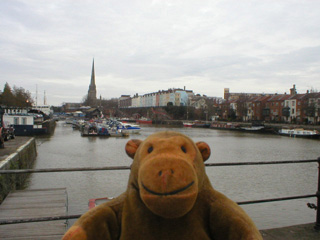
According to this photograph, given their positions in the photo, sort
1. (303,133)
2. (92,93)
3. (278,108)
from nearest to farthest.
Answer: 1. (303,133)
2. (278,108)
3. (92,93)

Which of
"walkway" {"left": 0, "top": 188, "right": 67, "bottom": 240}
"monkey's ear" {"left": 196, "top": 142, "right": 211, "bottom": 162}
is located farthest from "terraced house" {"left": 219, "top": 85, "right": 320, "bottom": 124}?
"monkey's ear" {"left": 196, "top": 142, "right": 211, "bottom": 162}

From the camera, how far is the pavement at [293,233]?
2.98 m

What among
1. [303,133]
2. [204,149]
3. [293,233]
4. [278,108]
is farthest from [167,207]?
[278,108]

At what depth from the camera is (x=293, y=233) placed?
310 centimetres

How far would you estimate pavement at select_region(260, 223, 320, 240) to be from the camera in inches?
117

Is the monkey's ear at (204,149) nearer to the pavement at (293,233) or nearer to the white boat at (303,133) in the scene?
the pavement at (293,233)

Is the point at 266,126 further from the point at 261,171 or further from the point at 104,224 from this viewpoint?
the point at 104,224

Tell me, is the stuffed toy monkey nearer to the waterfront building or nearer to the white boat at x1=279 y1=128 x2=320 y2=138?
the white boat at x1=279 y1=128 x2=320 y2=138

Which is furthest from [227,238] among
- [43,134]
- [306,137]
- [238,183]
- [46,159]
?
[306,137]

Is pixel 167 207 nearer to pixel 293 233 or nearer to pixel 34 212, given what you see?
pixel 293 233

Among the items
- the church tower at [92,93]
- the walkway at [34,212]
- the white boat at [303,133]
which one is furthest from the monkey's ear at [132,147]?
the church tower at [92,93]

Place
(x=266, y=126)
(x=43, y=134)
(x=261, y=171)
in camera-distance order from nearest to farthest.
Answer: (x=261, y=171) → (x=43, y=134) → (x=266, y=126)

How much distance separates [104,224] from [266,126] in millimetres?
57078

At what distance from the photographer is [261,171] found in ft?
52.9
